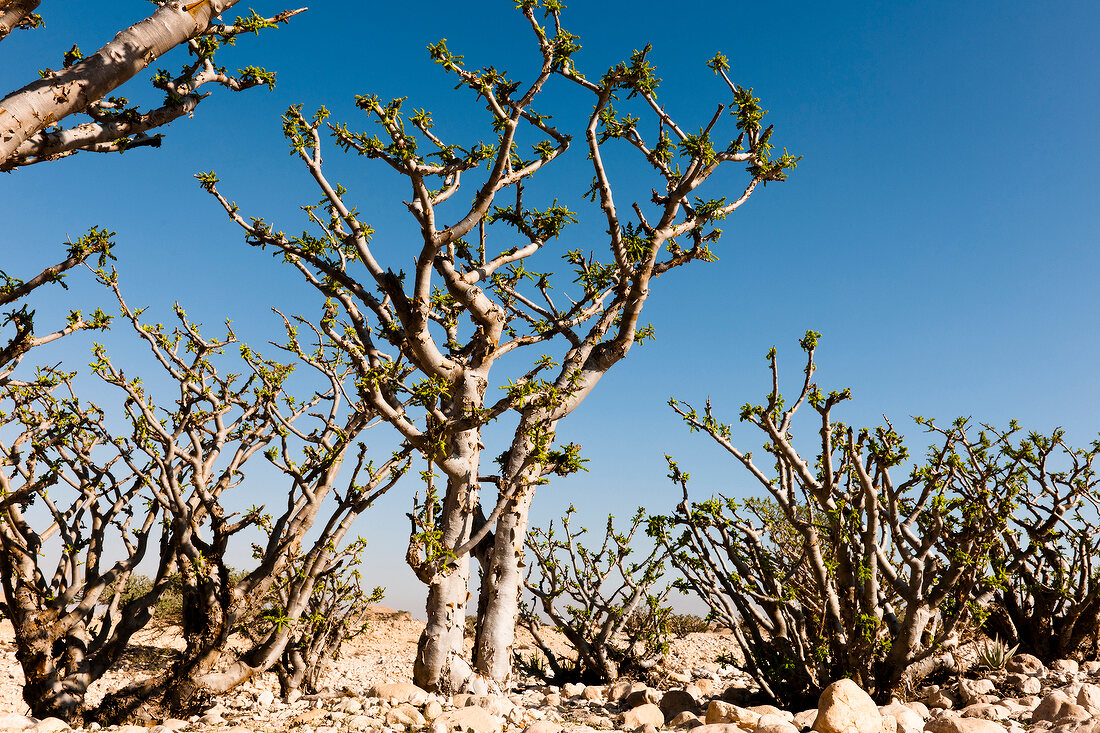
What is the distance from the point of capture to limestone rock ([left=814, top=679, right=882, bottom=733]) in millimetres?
5543

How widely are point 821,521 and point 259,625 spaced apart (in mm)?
6679

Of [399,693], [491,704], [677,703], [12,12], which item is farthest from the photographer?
[677,703]

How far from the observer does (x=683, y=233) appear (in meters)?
8.88

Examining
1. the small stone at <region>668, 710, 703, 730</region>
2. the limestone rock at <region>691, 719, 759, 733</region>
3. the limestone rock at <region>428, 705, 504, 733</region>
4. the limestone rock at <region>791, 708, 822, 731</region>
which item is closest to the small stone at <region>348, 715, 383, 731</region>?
the limestone rock at <region>428, 705, 504, 733</region>

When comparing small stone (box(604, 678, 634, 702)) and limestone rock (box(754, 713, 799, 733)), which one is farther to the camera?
small stone (box(604, 678, 634, 702))

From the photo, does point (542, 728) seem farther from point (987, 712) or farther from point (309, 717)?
point (987, 712)

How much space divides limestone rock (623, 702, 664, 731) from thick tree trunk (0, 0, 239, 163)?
6.41 m

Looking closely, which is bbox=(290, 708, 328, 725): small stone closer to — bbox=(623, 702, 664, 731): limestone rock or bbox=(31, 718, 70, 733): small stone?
bbox=(31, 718, 70, 733): small stone

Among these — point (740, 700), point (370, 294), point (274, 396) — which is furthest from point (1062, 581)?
point (274, 396)

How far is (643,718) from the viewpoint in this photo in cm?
656

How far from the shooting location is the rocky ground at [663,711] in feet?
17.7

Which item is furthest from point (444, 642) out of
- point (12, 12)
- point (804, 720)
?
point (12, 12)

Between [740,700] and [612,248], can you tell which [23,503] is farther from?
[740,700]

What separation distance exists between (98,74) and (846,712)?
7.16 m
